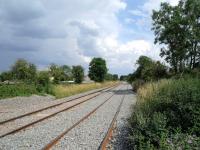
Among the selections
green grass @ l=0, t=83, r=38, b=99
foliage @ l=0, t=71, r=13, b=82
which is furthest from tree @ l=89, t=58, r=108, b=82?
green grass @ l=0, t=83, r=38, b=99

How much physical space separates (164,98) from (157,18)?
1790 inches

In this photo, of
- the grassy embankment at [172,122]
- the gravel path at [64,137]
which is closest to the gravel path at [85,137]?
the gravel path at [64,137]

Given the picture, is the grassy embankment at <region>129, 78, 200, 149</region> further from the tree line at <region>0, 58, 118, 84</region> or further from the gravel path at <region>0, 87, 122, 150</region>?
the tree line at <region>0, 58, 118, 84</region>

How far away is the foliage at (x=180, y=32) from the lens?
5444 centimetres

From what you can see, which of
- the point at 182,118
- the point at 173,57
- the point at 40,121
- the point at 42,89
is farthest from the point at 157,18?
the point at 182,118

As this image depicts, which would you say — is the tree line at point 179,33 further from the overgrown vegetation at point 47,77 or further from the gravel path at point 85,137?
the gravel path at point 85,137

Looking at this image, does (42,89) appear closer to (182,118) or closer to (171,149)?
Answer: (182,118)

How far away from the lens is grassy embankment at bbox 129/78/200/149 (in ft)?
32.3

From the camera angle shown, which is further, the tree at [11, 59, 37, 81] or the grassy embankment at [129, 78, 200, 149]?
the tree at [11, 59, 37, 81]

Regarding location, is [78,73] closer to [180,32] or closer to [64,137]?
[180,32]

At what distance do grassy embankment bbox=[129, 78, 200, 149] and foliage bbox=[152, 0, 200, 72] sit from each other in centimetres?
4099

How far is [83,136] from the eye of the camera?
12.9 meters

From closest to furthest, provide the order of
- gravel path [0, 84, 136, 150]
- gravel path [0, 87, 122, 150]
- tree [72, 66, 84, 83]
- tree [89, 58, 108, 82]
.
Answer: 1. gravel path [0, 84, 136, 150]
2. gravel path [0, 87, 122, 150]
3. tree [72, 66, 84, 83]
4. tree [89, 58, 108, 82]

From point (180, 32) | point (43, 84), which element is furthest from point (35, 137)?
point (180, 32)
